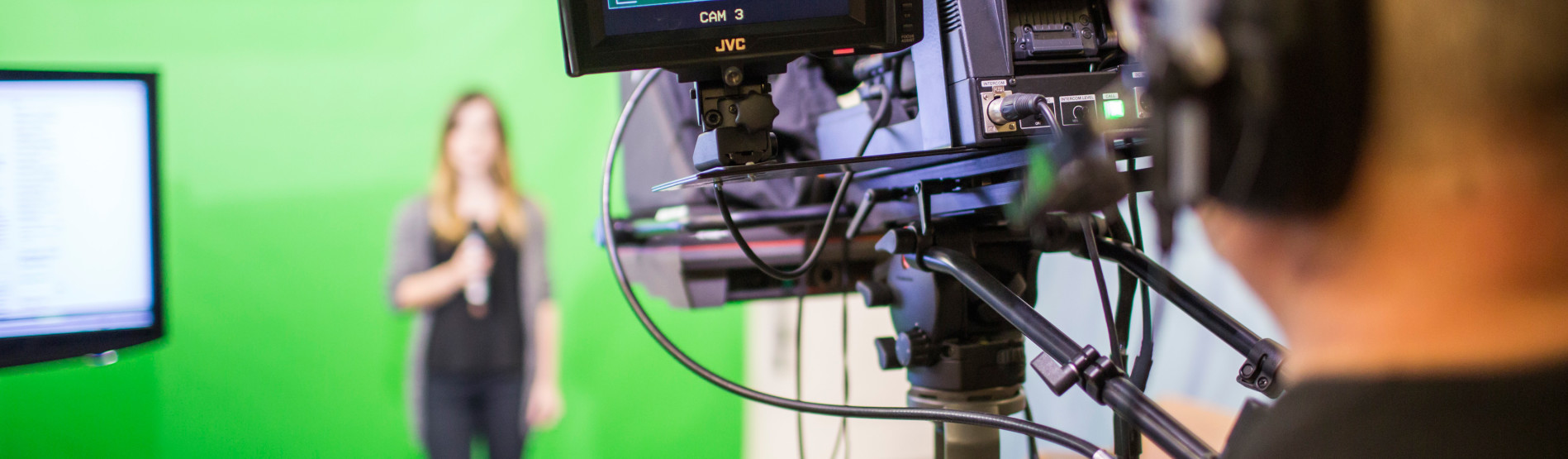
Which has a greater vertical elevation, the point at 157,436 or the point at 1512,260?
the point at 1512,260

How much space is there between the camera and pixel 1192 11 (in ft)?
1.00

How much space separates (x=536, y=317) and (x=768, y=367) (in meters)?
0.94

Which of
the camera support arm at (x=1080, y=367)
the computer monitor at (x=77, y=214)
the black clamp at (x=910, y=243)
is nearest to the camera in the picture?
the camera support arm at (x=1080, y=367)

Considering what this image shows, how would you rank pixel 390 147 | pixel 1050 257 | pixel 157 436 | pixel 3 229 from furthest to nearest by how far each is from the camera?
1. pixel 390 147
2. pixel 157 436
3. pixel 1050 257
4. pixel 3 229

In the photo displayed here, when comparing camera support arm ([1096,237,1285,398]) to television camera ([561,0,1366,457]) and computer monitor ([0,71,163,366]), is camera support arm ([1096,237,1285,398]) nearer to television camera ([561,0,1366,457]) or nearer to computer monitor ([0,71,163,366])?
television camera ([561,0,1366,457])

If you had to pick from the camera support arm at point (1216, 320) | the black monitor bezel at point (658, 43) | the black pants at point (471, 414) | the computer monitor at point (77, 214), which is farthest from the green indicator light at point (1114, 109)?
the black pants at point (471, 414)

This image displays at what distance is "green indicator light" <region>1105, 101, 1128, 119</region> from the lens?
Answer: 0.65 m

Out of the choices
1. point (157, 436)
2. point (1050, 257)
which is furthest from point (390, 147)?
point (1050, 257)

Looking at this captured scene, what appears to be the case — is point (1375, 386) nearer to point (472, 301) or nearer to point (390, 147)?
point (472, 301)

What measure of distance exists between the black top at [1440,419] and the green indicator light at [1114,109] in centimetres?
38

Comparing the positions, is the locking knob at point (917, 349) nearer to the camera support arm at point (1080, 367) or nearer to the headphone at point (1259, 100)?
the camera support arm at point (1080, 367)

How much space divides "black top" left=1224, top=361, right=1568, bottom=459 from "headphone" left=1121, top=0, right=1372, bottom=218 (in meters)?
0.06

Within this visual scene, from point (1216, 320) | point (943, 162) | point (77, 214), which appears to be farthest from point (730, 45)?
point (77, 214)

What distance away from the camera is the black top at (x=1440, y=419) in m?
0.27
